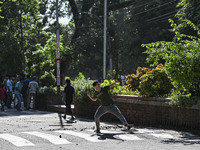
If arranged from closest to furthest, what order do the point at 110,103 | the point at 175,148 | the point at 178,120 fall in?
the point at 175,148 → the point at 110,103 → the point at 178,120

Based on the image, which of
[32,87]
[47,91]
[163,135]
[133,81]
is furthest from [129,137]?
[47,91]

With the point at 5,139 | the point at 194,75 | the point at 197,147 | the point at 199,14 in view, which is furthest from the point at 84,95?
the point at 199,14

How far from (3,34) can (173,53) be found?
23.3 meters

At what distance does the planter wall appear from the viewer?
503 inches

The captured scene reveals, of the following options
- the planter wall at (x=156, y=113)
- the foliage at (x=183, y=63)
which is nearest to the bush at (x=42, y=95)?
the planter wall at (x=156, y=113)

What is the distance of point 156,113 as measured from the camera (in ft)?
46.3

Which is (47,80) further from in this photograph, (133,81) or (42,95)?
(133,81)

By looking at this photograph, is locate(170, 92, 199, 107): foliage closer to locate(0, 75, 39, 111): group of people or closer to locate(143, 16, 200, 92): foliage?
locate(143, 16, 200, 92): foliage

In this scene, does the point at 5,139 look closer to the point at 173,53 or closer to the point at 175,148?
the point at 175,148

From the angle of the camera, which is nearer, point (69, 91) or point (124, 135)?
point (124, 135)

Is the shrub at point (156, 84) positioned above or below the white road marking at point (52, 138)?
above

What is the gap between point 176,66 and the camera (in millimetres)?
12766

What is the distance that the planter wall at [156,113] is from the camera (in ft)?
41.9

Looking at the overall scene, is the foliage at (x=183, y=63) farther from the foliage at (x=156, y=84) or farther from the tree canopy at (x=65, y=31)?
the tree canopy at (x=65, y=31)
